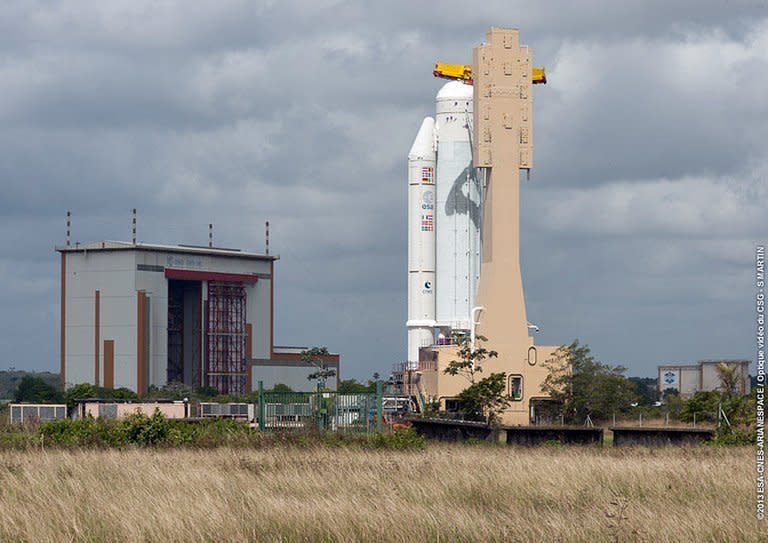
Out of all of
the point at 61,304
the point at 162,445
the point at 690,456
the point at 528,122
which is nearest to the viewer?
the point at 690,456

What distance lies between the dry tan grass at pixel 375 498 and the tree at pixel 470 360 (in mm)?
45006

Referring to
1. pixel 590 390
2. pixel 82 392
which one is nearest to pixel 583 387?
pixel 590 390

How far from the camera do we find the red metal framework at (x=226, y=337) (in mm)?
134000

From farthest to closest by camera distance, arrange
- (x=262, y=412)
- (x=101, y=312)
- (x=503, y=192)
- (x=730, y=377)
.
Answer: (x=101, y=312)
(x=503, y=192)
(x=730, y=377)
(x=262, y=412)

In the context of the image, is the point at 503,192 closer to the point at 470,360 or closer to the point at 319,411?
the point at 470,360

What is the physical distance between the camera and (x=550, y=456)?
94.0 feet

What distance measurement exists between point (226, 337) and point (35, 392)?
86.7 ft

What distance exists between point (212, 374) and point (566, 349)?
201 ft

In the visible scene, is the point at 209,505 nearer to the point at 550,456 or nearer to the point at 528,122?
the point at 550,456

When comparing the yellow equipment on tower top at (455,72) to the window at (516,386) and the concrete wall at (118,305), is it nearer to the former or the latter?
the window at (516,386)

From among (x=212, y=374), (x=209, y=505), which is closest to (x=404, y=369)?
(x=212, y=374)

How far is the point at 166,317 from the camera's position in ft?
427

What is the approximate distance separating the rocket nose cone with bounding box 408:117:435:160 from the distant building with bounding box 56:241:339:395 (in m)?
47.1

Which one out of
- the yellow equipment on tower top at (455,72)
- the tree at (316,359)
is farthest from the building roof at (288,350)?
the yellow equipment on tower top at (455,72)
